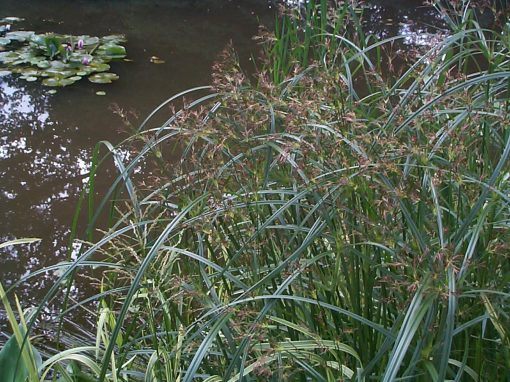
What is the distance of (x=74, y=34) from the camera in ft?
16.2

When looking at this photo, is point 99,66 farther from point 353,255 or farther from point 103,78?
point 353,255

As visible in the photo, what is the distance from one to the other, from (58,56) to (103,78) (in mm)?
468

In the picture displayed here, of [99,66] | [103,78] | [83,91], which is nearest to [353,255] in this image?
[83,91]

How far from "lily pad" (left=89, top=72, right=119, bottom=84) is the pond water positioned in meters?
0.04

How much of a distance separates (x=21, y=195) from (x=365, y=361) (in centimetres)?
208

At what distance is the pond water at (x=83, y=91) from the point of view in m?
2.81

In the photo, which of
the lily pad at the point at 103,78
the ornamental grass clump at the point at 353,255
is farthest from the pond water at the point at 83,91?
the ornamental grass clump at the point at 353,255

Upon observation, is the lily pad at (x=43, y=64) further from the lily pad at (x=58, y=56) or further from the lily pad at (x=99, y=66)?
the lily pad at (x=99, y=66)

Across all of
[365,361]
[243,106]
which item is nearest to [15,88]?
[243,106]

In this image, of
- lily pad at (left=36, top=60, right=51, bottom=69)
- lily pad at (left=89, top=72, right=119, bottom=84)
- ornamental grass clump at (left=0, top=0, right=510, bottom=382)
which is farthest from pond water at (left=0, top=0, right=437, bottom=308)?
ornamental grass clump at (left=0, top=0, right=510, bottom=382)

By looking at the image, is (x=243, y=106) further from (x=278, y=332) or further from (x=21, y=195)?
(x=21, y=195)

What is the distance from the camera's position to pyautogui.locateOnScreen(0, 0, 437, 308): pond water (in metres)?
2.81

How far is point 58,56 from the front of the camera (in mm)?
4426

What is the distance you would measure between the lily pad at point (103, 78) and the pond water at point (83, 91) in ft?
0.12
